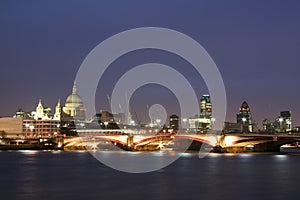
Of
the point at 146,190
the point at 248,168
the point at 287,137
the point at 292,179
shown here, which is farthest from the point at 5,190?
the point at 287,137

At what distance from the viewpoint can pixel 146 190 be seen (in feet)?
172

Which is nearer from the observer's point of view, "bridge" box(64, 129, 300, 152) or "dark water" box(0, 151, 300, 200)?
"dark water" box(0, 151, 300, 200)

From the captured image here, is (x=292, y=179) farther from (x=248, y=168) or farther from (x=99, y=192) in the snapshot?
(x=99, y=192)

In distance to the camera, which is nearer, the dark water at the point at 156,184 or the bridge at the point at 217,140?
the dark water at the point at 156,184

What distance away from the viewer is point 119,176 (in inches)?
2621

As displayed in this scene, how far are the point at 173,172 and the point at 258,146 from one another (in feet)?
259

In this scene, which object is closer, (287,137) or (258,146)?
(287,137)

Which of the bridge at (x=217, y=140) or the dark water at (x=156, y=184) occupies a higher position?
the bridge at (x=217, y=140)

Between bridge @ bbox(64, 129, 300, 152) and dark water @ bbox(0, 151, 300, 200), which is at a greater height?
bridge @ bbox(64, 129, 300, 152)

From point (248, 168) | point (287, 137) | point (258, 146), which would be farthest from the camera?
point (258, 146)

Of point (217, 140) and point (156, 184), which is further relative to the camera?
point (217, 140)

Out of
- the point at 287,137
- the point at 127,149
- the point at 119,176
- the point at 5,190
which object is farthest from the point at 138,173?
the point at 127,149

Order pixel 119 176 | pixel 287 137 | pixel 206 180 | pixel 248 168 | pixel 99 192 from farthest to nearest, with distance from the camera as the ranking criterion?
pixel 287 137 → pixel 248 168 → pixel 119 176 → pixel 206 180 → pixel 99 192

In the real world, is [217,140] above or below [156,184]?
above
